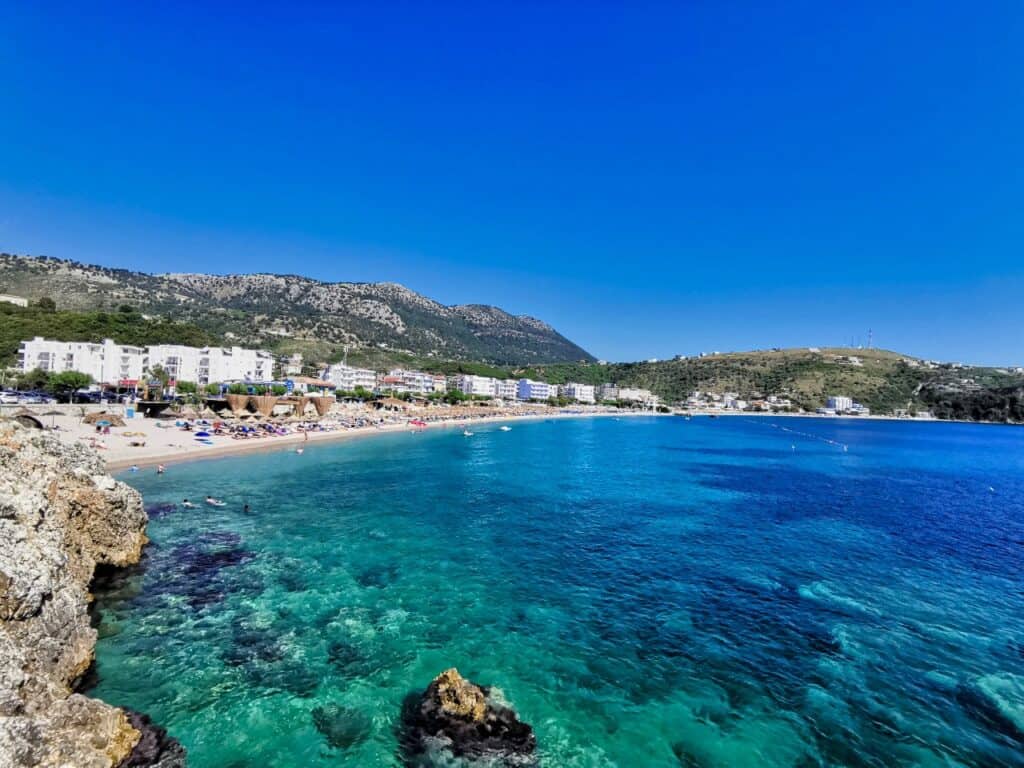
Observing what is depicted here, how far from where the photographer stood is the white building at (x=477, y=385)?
156 metres

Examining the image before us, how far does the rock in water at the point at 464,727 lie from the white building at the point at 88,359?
90.1m

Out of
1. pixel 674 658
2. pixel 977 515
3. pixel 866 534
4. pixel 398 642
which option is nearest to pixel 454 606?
pixel 398 642

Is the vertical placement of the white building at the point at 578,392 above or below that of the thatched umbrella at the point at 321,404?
above

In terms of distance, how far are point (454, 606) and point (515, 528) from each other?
10.3 meters

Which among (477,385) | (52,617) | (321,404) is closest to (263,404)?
(321,404)

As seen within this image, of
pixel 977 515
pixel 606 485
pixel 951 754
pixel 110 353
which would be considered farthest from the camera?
pixel 110 353

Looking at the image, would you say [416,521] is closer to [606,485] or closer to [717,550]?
[717,550]

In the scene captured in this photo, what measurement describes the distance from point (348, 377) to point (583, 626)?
404ft

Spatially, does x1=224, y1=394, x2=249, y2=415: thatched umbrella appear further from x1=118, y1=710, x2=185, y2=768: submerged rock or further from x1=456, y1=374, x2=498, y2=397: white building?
x1=456, y1=374, x2=498, y2=397: white building

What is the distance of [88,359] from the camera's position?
82812mm

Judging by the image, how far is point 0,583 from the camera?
30.6 feet

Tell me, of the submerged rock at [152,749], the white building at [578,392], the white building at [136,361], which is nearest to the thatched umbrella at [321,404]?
the white building at [136,361]

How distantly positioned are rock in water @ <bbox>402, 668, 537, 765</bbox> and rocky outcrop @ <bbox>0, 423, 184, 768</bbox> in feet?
13.8

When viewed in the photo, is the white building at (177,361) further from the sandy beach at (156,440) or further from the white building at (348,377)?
the sandy beach at (156,440)
